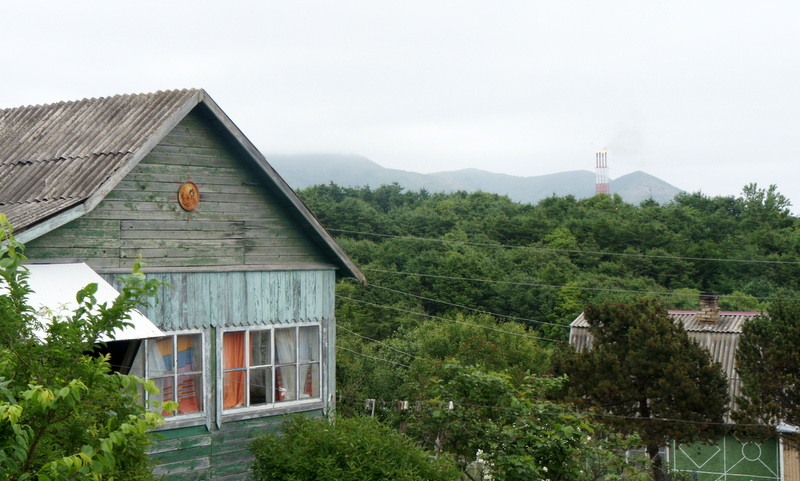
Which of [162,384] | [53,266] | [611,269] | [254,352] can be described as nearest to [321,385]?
[254,352]

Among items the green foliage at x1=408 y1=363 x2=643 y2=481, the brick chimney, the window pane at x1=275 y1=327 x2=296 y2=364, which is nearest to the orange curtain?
the window pane at x1=275 y1=327 x2=296 y2=364

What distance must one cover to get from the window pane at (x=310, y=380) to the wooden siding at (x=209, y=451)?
0.64 meters

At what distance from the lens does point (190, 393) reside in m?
11.6

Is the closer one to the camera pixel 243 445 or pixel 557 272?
pixel 243 445

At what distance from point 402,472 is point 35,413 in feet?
21.5

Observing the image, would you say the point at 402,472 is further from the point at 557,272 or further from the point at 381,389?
the point at 557,272

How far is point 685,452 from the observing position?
24.3m

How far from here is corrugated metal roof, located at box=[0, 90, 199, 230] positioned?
410 inches

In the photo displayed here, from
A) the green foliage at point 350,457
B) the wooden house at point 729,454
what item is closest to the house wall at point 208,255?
the green foliage at point 350,457

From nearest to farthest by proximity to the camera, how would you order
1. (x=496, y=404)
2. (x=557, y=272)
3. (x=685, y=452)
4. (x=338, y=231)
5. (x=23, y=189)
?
(x=23, y=189) < (x=496, y=404) < (x=685, y=452) < (x=557, y=272) < (x=338, y=231)

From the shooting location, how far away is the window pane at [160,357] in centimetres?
1112

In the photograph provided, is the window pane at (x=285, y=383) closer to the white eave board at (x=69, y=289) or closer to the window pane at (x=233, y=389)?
the window pane at (x=233, y=389)

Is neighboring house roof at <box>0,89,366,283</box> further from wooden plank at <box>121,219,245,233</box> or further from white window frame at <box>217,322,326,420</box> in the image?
white window frame at <box>217,322,326,420</box>

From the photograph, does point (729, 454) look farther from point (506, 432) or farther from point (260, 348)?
point (260, 348)
